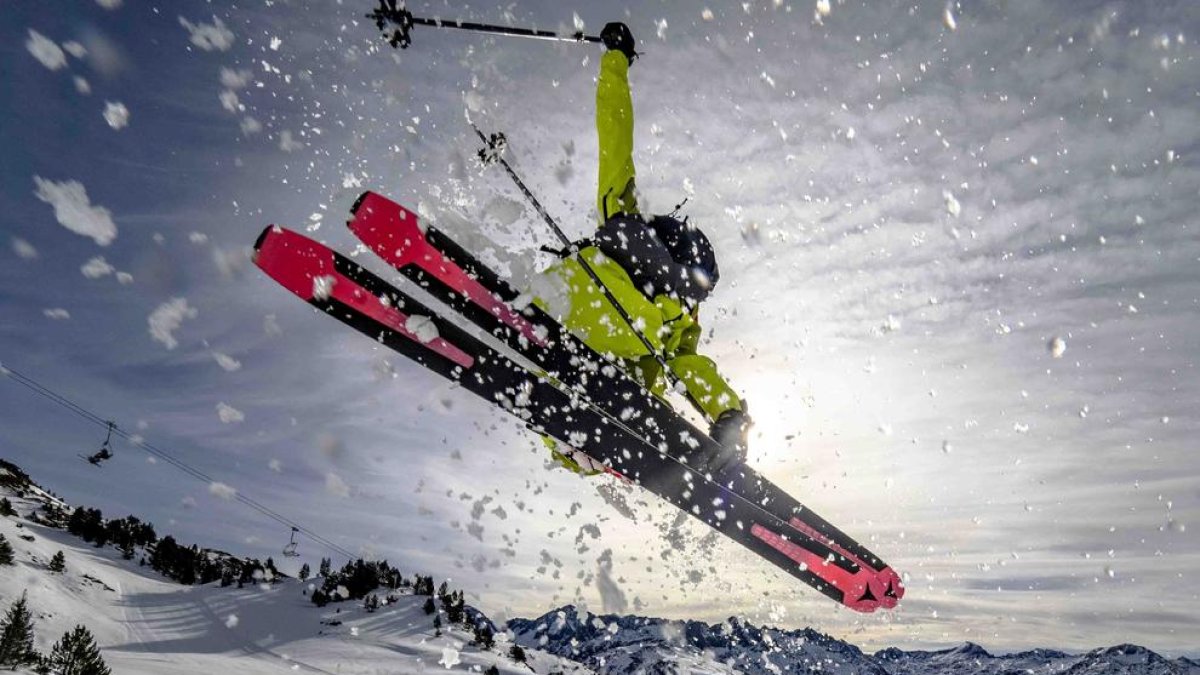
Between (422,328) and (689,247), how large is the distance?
274 centimetres

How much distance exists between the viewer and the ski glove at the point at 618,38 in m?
6.30

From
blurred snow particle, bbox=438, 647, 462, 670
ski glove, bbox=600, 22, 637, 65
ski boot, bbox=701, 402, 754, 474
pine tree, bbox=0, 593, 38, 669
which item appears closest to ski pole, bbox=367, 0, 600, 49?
ski glove, bbox=600, 22, 637, 65

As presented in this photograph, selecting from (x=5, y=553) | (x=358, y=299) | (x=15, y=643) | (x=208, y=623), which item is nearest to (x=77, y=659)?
(x=15, y=643)

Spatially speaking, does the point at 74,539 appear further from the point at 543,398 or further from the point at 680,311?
the point at 680,311

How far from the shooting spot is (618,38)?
629 centimetres

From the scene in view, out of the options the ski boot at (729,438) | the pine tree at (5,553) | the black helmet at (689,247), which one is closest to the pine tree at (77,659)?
the pine tree at (5,553)

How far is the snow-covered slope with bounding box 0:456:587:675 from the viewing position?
8586 millimetres

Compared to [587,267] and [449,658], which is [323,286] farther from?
[449,658]

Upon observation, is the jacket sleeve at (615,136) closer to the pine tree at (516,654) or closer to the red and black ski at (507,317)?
the red and black ski at (507,317)

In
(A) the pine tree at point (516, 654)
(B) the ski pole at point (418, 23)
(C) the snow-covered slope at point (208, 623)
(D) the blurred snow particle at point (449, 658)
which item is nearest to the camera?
(B) the ski pole at point (418, 23)

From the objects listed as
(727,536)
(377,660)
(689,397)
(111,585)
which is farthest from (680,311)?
(111,585)

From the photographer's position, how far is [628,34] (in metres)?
6.40

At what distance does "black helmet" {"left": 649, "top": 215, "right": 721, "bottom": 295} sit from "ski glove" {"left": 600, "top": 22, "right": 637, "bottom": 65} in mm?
1765

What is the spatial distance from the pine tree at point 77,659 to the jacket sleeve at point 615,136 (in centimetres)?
685
